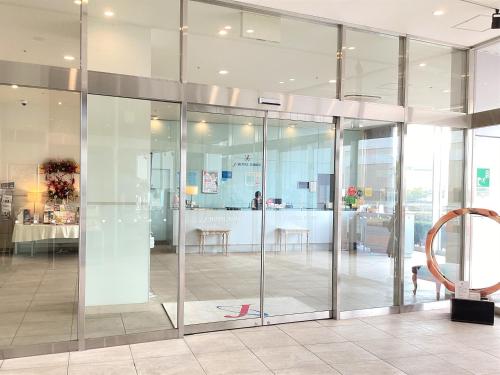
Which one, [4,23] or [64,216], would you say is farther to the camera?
[64,216]

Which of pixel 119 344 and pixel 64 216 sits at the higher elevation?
pixel 64 216

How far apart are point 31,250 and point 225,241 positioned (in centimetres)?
230

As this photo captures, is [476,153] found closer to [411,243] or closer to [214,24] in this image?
[411,243]

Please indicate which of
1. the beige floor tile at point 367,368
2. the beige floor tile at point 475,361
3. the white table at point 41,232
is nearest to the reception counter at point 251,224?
the white table at point 41,232

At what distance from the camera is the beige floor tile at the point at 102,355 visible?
4764 mm

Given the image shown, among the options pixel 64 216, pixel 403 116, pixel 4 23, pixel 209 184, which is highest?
pixel 4 23

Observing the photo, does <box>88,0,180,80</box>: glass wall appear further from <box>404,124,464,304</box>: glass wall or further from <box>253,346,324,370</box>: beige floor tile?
<box>404,124,464,304</box>: glass wall

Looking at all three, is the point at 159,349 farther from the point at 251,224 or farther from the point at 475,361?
the point at 475,361

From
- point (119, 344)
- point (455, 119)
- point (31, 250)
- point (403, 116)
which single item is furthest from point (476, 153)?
point (31, 250)

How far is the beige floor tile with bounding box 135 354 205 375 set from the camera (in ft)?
14.7

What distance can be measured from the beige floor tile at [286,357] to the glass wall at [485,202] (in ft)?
12.6

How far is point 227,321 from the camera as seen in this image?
5.89 meters

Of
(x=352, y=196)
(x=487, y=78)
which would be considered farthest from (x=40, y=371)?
(x=487, y=78)

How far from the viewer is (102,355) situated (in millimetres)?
4910
